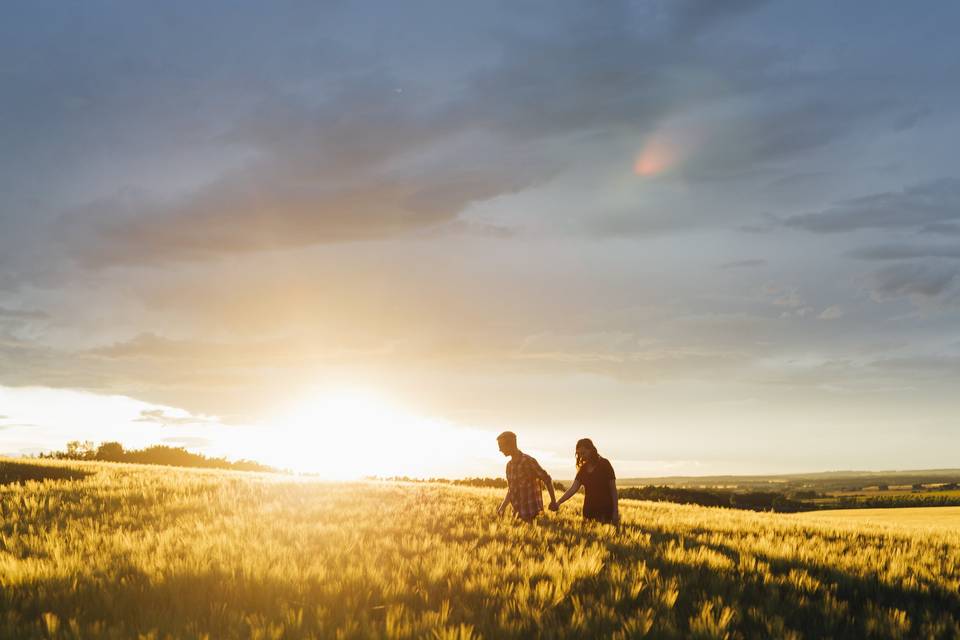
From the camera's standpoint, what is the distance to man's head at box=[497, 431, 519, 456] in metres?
13.5

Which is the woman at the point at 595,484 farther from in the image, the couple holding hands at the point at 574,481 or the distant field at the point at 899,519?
the distant field at the point at 899,519

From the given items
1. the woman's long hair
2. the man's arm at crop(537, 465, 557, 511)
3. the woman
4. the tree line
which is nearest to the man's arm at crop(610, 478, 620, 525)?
the woman

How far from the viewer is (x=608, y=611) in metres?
5.90

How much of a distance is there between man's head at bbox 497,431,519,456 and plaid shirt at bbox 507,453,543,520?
0.80 feet

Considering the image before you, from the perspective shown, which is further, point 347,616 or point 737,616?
point 737,616

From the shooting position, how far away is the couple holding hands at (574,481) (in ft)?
43.7

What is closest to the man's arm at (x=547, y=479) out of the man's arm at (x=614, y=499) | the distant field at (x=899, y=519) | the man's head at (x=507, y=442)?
the man's head at (x=507, y=442)

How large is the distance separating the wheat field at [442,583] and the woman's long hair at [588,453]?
165cm

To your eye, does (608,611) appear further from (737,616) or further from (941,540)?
(941,540)

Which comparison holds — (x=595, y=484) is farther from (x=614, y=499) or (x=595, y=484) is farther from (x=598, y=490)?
(x=614, y=499)

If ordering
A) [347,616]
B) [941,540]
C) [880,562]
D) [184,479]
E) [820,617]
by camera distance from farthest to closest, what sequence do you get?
[184,479] → [941,540] → [880,562] → [820,617] → [347,616]

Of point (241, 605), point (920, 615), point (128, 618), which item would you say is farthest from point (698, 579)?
point (128, 618)

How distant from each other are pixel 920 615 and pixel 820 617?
46.7 inches

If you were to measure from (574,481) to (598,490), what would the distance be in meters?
0.57
